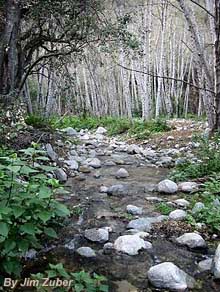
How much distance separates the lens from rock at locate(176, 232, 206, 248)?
2916mm

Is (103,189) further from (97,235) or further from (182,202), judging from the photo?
(97,235)

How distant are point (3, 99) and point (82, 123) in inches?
338

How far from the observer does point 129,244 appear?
9.42 feet

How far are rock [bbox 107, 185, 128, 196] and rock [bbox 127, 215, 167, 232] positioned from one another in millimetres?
914

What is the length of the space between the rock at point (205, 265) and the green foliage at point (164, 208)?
0.98 m

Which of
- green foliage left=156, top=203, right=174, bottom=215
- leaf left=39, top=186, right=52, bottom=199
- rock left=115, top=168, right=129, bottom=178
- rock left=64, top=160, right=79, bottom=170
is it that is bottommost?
green foliage left=156, top=203, right=174, bottom=215

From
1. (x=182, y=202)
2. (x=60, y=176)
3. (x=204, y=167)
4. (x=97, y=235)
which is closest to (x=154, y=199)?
(x=182, y=202)

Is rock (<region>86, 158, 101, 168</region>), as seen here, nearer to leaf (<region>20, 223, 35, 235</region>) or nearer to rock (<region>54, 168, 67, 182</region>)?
rock (<region>54, 168, 67, 182</region>)

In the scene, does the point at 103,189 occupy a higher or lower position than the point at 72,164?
lower

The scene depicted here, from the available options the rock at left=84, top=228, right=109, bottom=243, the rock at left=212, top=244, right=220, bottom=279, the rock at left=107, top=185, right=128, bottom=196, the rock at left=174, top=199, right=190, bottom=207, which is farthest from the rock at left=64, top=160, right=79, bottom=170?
the rock at left=212, top=244, right=220, bottom=279

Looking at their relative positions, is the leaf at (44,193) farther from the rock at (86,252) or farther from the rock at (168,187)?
the rock at (168,187)

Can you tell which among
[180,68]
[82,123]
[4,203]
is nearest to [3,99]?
[4,203]

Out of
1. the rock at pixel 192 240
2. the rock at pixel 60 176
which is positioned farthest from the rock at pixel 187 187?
the rock at pixel 60 176

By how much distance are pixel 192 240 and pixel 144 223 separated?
53cm
